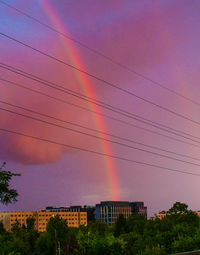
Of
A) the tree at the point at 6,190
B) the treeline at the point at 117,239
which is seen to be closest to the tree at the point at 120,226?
the treeline at the point at 117,239

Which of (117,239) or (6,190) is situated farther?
(117,239)

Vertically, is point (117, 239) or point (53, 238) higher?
point (117, 239)

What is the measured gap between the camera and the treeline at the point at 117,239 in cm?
6363

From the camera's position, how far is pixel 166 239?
8406cm

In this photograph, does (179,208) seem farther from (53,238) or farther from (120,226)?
(53,238)

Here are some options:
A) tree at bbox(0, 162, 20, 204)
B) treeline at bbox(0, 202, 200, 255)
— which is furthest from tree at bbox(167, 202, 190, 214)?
tree at bbox(0, 162, 20, 204)

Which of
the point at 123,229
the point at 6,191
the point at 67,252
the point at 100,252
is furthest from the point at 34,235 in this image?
the point at 6,191

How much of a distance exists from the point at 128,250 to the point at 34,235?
5102 centimetres

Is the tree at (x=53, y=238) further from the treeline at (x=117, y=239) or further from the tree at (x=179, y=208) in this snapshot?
the tree at (x=179, y=208)

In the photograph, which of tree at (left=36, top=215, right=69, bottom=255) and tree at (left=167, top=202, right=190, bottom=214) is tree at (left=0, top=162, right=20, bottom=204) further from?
tree at (left=167, top=202, right=190, bottom=214)

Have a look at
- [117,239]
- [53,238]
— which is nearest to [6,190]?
[117,239]

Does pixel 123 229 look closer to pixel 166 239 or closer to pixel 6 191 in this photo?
pixel 166 239

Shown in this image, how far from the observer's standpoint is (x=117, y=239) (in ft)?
295

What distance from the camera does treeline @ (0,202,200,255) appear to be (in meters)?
63.6
